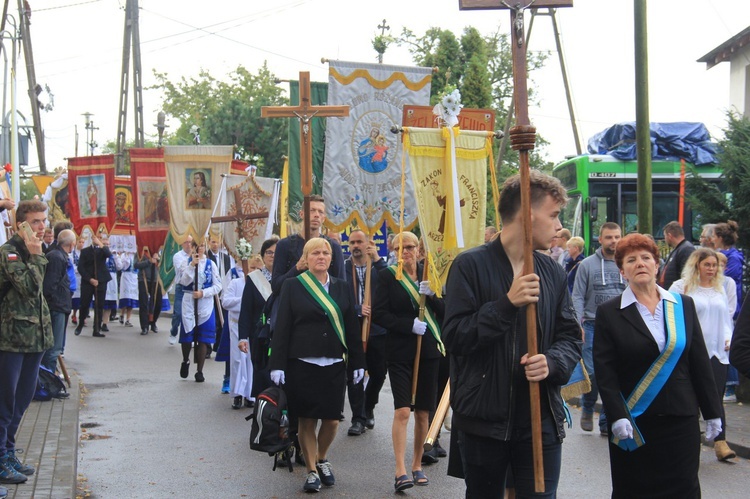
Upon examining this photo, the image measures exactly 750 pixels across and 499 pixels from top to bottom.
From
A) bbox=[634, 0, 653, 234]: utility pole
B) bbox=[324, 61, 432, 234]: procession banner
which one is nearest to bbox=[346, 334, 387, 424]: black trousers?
bbox=[324, 61, 432, 234]: procession banner

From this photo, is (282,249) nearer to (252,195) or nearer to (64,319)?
(64,319)

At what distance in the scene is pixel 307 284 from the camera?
7336 millimetres

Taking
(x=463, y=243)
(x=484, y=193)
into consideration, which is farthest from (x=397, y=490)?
(x=484, y=193)

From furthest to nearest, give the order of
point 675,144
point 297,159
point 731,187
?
point 675,144 → point 297,159 → point 731,187

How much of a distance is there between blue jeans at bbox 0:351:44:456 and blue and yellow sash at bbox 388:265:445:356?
2.91 m

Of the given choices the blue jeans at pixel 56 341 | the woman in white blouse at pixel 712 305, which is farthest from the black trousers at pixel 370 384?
the blue jeans at pixel 56 341

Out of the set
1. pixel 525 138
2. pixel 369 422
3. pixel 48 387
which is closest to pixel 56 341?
pixel 48 387

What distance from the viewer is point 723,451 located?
27.0ft

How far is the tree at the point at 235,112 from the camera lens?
125ft

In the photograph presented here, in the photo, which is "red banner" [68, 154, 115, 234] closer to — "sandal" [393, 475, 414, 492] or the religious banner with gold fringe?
the religious banner with gold fringe

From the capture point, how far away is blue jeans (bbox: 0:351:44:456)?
22.3 ft

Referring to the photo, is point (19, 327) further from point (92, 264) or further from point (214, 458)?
point (92, 264)

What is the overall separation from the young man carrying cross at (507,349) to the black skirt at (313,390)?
2921 millimetres

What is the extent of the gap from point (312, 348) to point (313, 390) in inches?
12.3
